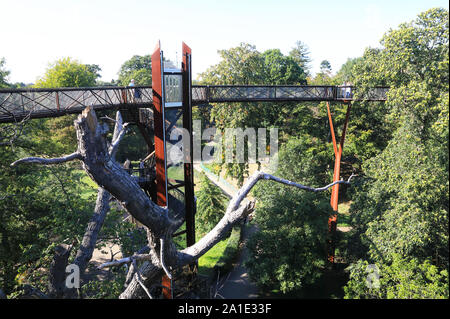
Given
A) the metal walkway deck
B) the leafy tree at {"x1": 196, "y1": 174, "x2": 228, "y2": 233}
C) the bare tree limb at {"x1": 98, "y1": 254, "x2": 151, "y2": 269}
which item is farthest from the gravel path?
the metal walkway deck

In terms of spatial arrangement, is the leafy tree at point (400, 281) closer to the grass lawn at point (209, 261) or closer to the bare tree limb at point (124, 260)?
the bare tree limb at point (124, 260)

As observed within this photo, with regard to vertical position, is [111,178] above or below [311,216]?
above

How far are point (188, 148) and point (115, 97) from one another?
344cm

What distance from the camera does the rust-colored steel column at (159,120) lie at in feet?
21.5

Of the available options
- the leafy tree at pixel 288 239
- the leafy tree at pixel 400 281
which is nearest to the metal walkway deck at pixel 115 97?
the leafy tree at pixel 288 239

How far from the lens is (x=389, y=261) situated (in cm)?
776

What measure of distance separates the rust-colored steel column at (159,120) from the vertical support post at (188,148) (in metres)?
0.96

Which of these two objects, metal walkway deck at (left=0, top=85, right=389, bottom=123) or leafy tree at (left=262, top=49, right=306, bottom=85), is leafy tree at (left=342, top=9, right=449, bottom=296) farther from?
leafy tree at (left=262, top=49, right=306, bottom=85)

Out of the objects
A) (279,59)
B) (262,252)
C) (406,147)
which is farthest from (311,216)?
(279,59)

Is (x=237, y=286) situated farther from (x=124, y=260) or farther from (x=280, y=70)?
(x=280, y=70)

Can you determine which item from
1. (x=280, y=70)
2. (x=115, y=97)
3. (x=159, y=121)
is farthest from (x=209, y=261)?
(x=280, y=70)

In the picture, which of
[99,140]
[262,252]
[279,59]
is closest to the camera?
[99,140]

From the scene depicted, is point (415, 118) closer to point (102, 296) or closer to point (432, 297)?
point (432, 297)
